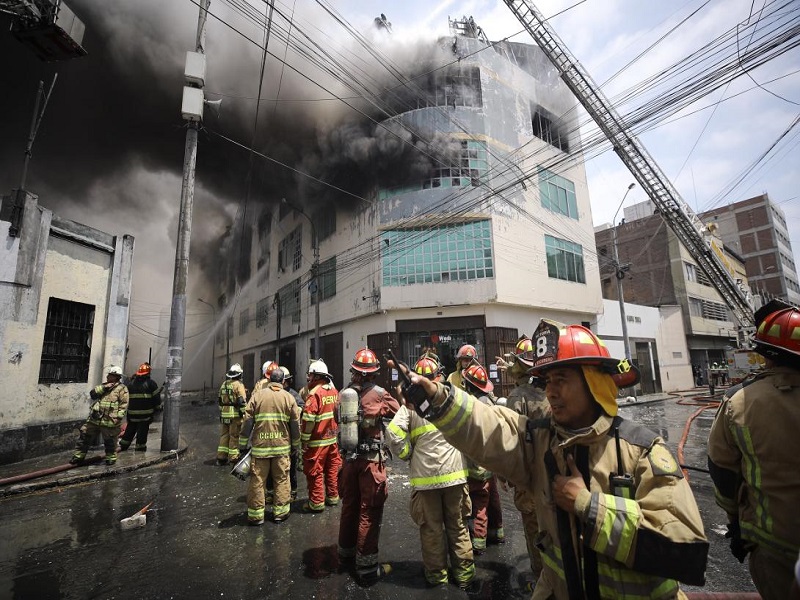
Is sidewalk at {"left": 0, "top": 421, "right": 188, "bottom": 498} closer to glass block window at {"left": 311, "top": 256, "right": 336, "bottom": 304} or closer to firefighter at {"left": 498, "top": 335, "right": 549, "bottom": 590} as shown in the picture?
firefighter at {"left": 498, "top": 335, "right": 549, "bottom": 590}

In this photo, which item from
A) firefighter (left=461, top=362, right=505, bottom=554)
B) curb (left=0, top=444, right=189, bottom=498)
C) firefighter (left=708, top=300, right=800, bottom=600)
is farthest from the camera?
curb (left=0, top=444, right=189, bottom=498)

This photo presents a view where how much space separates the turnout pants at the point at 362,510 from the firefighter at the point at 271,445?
4.51 ft

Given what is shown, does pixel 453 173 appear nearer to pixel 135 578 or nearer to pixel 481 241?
pixel 481 241

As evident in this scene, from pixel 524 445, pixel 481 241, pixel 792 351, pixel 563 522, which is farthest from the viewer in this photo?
pixel 481 241

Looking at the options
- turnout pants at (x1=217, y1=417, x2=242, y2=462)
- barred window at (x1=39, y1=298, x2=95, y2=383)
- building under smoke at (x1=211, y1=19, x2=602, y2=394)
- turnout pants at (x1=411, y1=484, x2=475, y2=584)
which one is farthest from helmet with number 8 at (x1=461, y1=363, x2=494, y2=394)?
building under smoke at (x1=211, y1=19, x2=602, y2=394)

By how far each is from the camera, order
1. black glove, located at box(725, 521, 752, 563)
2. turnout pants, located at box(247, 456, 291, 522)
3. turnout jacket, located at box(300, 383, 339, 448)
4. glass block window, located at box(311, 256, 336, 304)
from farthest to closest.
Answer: glass block window, located at box(311, 256, 336, 304) < turnout jacket, located at box(300, 383, 339, 448) < turnout pants, located at box(247, 456, 291, 522) < black glove, located at box(725, 521, 752, 563)

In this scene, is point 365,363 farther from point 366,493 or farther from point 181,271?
point 181,271

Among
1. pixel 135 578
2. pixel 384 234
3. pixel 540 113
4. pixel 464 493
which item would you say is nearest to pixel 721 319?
pixel 540 113

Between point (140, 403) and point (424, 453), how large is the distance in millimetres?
7760

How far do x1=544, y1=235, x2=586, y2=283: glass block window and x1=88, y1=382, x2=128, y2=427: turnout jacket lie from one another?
15370mm

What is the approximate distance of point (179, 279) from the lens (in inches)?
344

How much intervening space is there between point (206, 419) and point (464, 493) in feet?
49.8

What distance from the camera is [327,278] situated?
18.8 m

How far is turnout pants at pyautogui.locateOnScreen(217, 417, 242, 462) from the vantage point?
764 centimetres
